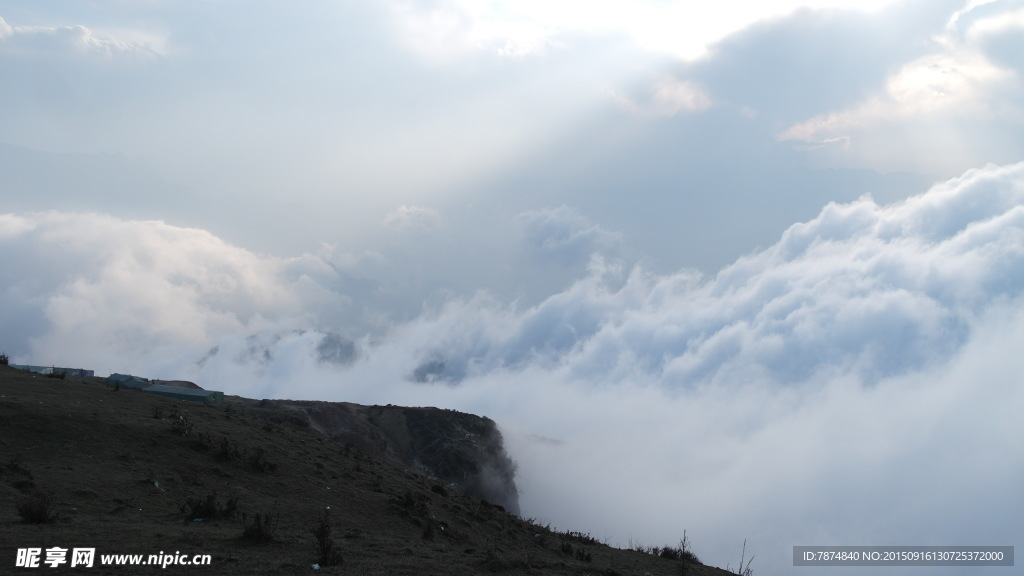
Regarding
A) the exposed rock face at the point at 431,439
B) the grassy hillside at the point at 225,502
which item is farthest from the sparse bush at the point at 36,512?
the exposed rock face at the point at 431,439

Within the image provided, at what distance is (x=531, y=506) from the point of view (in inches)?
3435

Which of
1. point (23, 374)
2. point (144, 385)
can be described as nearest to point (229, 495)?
point (23, 374)

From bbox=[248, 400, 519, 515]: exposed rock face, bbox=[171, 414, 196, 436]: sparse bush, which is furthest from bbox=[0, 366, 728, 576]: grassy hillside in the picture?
bbox=[248, 400, 519, 515]: exposed rock face

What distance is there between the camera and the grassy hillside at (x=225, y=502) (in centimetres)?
1479

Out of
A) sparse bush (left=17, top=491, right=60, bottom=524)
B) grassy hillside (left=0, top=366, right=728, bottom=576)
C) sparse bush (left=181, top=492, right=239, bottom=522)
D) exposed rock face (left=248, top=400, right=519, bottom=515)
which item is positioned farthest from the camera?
exposed rock face (left=248, top=400, right=519, bottom=515)

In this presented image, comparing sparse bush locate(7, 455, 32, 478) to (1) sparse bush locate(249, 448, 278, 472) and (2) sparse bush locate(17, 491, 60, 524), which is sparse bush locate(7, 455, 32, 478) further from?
(1) sparse bush locate(249, 448, 278, 472)

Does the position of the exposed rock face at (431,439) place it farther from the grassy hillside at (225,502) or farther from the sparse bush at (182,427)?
the sparse bush at (182,427)

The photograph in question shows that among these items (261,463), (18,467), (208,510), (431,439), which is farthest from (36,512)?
(431,439)

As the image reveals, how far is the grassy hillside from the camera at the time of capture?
48.5ft

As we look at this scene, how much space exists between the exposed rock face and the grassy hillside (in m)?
37.8

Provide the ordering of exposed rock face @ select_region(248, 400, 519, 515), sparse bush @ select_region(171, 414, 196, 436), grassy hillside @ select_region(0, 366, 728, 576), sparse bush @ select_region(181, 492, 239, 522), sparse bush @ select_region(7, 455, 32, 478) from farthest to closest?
exposed rock face @ select_region(248, 400, 519, 515)
sparse bush @ select_region(171, 414, 196, 436)
sparse bush @ select_region(7, 455, 32, 478)
sparse bush @ select_region(181, 492, 239, 522)
grassy hillside @ select_region(0, 366, 728, 576)

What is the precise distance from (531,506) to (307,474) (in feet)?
212

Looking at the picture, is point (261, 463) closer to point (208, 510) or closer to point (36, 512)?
point (208, 510)

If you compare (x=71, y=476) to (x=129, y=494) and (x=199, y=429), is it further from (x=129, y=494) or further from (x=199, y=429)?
(x=199, y=429)
